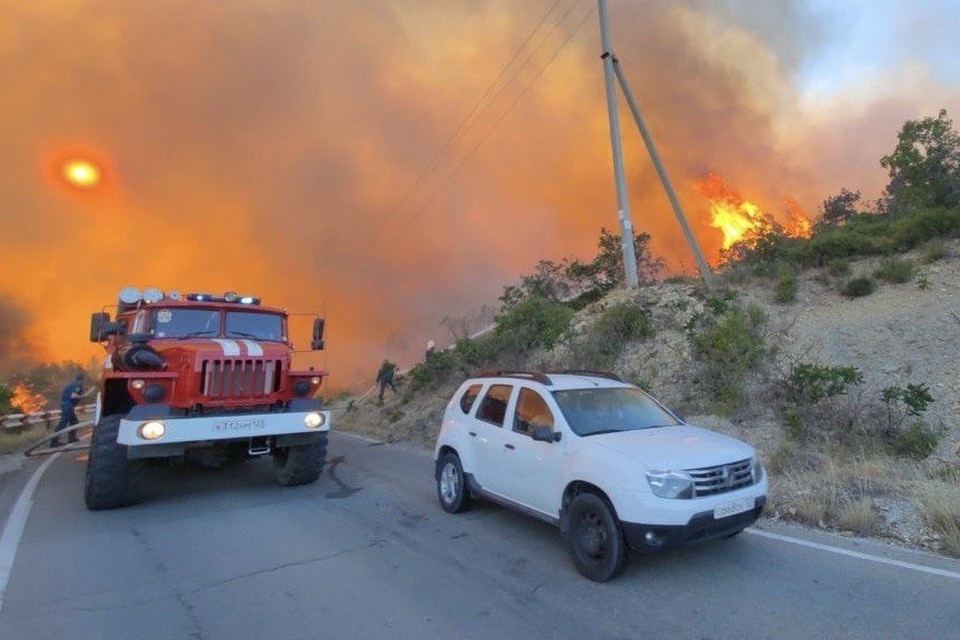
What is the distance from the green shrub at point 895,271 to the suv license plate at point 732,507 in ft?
40.9

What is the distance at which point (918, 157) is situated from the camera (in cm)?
1770

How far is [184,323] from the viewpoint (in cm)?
860

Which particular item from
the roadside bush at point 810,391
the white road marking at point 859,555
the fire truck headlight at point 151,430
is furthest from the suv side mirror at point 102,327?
the roadside bush at point 810,391

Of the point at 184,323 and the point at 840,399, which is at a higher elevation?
the point at 184,323

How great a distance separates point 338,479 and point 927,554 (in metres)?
7.16

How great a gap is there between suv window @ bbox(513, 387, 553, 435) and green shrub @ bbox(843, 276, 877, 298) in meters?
11.9

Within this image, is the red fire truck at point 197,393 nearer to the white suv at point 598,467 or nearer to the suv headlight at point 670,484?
the white suv at point 598,467

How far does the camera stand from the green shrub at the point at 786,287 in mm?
14812

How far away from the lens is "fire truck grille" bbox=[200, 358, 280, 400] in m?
7.50

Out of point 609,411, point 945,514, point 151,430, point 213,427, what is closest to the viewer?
point 945,514

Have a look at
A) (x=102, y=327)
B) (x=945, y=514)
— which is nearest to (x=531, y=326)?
(x=102, y=327)

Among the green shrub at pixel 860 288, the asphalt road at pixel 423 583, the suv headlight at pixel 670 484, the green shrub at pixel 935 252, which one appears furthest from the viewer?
the green shrub at pixel 935 252

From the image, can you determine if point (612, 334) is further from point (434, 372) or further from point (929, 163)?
point (929, 163)

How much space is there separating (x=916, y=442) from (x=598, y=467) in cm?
637
